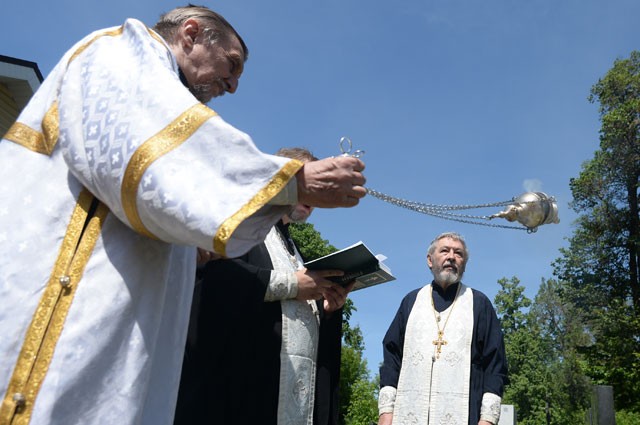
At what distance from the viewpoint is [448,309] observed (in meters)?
6.03

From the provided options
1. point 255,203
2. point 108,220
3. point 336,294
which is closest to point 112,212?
point 108,220

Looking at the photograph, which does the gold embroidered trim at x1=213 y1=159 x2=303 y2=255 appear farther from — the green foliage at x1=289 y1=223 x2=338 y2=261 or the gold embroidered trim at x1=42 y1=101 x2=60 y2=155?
the green foliage at x1=289 y1=223 x2=338 y2=261

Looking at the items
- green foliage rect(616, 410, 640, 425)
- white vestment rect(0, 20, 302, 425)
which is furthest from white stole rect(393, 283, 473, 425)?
green foliage rect(616, 410, 640, 425)

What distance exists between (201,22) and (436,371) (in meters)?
4.22

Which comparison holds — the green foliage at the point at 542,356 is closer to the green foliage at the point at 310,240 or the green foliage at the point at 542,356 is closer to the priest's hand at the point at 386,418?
the green foliage at the point at 310,240

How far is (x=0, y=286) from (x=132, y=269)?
33cm

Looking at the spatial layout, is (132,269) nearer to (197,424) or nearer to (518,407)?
(197,424)

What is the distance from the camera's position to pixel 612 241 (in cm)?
2955

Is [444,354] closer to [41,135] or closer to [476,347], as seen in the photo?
[476,347]

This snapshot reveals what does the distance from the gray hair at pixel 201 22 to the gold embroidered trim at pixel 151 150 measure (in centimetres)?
73

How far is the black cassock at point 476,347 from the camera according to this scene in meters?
5.38

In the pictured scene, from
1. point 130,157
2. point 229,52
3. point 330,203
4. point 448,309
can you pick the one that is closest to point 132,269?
point 130,157

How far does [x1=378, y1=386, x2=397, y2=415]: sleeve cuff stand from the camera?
5824 mm

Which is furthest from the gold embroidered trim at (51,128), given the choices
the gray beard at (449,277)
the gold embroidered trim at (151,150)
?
the gray beard at (449,277)
